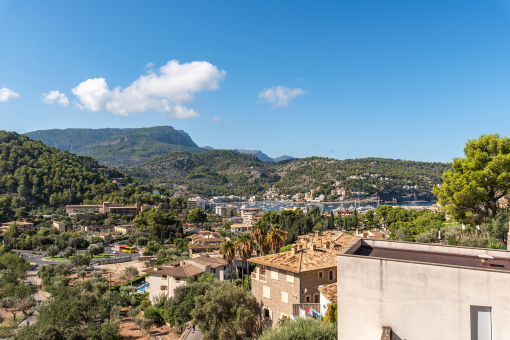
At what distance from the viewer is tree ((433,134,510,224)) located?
667 inches

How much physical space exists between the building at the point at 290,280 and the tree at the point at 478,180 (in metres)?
8.23

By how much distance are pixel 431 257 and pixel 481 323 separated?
1811 mm

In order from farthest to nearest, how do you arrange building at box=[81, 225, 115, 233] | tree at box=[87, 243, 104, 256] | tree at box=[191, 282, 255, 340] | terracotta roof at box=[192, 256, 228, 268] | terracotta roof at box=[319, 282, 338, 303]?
building at box=[81, 225, 115, 233] < tree at box=[87, 243, 104, 256] < terracotta roof at box=[192, 256, 228, 268] < tree at box=[191, 282, 255, 340] < terracotta roof at box=[319, 282, 338, 303]

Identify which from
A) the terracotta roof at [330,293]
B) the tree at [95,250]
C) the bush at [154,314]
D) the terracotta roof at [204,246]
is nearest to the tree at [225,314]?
the terracotta roof at [330,293]

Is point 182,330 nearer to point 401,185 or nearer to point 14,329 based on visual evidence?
point 14,329

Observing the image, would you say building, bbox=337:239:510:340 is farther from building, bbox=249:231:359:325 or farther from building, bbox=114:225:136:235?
building, bbox=114:225:136:235

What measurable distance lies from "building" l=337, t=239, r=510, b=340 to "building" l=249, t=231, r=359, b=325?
10.5 meters

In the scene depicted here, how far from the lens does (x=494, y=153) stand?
707 inches

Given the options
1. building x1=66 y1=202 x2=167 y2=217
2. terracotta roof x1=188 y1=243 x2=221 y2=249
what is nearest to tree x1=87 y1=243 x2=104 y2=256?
terracotta roof x1=188 y1=243 x2=221 y2=249

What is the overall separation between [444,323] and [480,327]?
21.1 inches

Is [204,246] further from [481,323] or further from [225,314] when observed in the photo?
[481,323]

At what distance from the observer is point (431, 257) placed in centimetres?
681

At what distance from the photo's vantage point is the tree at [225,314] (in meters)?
17.2

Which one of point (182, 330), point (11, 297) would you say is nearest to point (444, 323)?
point (182, 330)
